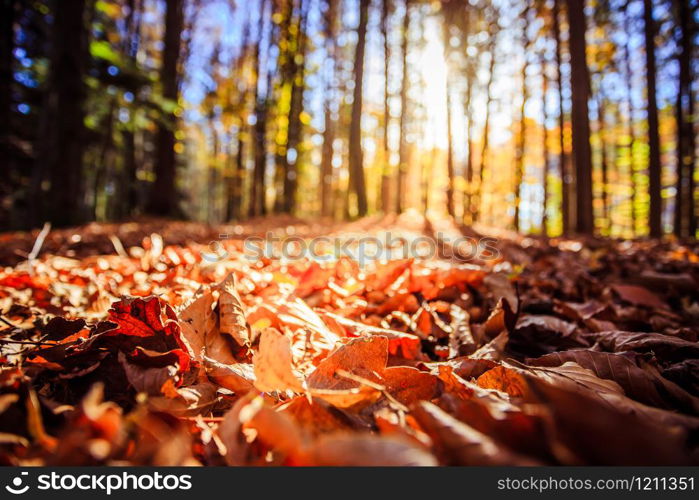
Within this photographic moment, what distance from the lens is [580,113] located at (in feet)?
21.4

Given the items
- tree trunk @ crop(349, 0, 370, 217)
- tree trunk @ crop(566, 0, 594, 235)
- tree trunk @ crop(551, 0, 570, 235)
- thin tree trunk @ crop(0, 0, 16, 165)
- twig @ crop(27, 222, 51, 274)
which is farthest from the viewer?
tree trunk @ crop(551, 0, 570, 235)

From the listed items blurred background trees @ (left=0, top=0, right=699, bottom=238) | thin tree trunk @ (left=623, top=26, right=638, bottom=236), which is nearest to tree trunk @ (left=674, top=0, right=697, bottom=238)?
blurred background trees @ (left=0, top=0, right=699, bottom=238)

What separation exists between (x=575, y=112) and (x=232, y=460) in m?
7.90

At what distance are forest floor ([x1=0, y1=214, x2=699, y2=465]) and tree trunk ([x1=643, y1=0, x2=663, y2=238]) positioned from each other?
7343mm

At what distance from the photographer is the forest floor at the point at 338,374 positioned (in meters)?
0.51

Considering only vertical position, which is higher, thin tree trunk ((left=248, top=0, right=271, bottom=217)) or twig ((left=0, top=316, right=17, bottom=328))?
thin tree trunk ((left=248, top=0, right=271, bottom=217))

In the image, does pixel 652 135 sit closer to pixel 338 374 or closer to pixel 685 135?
pixel 685 135

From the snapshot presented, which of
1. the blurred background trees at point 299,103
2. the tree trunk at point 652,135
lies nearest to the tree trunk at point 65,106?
the blurred background trees at point 299,103

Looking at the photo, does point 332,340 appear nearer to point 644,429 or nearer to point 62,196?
point 644,429

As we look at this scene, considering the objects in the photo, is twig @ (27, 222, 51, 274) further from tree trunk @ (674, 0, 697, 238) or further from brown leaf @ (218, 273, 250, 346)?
tree trunk @ (674, 0, 697, 238)

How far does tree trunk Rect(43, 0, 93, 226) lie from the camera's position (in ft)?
17.3

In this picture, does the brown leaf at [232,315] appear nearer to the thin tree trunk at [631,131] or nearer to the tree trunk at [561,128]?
the tree trunk at [561,128]

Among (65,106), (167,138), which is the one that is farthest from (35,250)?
(167,138)

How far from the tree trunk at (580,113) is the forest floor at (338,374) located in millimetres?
5503
